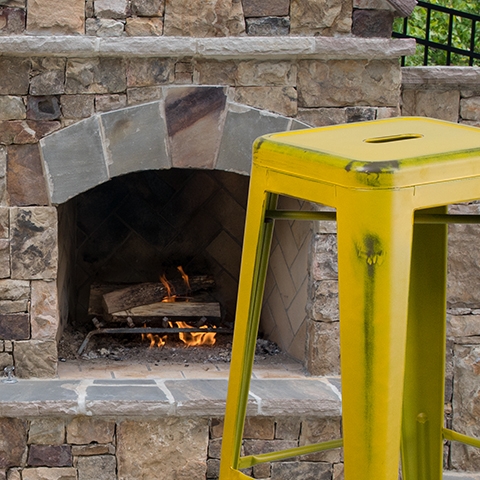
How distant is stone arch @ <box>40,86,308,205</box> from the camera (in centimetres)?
331

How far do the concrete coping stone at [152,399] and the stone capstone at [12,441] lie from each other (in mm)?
58

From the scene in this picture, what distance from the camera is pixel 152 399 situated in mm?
3209

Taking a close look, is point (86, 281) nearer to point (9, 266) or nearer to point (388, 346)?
point (9, 266)

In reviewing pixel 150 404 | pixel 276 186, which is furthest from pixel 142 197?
pixel 276 186

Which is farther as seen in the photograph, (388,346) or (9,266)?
(9,266)

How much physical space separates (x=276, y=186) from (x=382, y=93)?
1739 millimetres

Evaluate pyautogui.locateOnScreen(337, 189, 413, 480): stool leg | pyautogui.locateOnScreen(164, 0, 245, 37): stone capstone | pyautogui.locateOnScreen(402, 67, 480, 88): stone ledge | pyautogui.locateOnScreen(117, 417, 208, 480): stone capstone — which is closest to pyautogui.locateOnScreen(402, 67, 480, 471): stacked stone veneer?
pyautogui.locateOnScreen(402, 67, 480, 88): stone ledge

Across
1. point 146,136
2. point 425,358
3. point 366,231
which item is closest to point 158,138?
point 146,136

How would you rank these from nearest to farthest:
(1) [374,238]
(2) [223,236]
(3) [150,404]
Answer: (1) [374,238], (3) [150,404], (2) [223,236]

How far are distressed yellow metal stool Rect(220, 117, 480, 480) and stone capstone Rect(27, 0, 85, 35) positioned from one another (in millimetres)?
1588

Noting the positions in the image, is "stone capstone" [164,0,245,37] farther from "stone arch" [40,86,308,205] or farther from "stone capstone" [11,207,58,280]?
"stone capstone" [11,207,58,280]

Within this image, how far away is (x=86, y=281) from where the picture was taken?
4500 millimetres

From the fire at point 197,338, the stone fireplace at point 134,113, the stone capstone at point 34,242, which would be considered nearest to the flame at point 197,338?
the fire at point 197,338

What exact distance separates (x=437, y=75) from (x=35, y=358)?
6.85 ft
